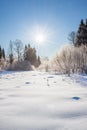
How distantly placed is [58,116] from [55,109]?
300 mm

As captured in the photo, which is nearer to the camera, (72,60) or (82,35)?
(72,60)

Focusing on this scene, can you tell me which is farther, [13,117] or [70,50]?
[70,50]

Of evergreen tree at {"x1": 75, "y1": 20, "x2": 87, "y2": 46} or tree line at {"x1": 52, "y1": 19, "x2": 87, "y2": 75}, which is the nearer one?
tree line at {"x1": 52, "y1": 19, "x2": 87, "y2": 75}

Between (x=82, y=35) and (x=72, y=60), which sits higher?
(x=82, y=35)

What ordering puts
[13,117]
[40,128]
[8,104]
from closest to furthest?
[40,128], [13,117], [8,104]

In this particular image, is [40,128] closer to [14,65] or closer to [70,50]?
[70,50]

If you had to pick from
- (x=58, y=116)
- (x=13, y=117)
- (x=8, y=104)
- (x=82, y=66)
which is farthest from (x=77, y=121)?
(x=82, y=66)

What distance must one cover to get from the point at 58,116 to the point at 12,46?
42607 millimetres

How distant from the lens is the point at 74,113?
2350 mm

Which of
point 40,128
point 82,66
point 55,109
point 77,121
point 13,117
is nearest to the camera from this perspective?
point 40,128

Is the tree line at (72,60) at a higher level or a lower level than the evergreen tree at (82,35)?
lower

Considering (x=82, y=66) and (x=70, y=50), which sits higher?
(x=70, y=50)

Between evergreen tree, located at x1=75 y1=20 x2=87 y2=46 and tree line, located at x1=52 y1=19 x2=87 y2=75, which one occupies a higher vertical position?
evergreen tree, located at x1=75 y1=20 x2=87 y2=46

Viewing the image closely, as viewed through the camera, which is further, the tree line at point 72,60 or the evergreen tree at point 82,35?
the evergreen tree at point 82,35
